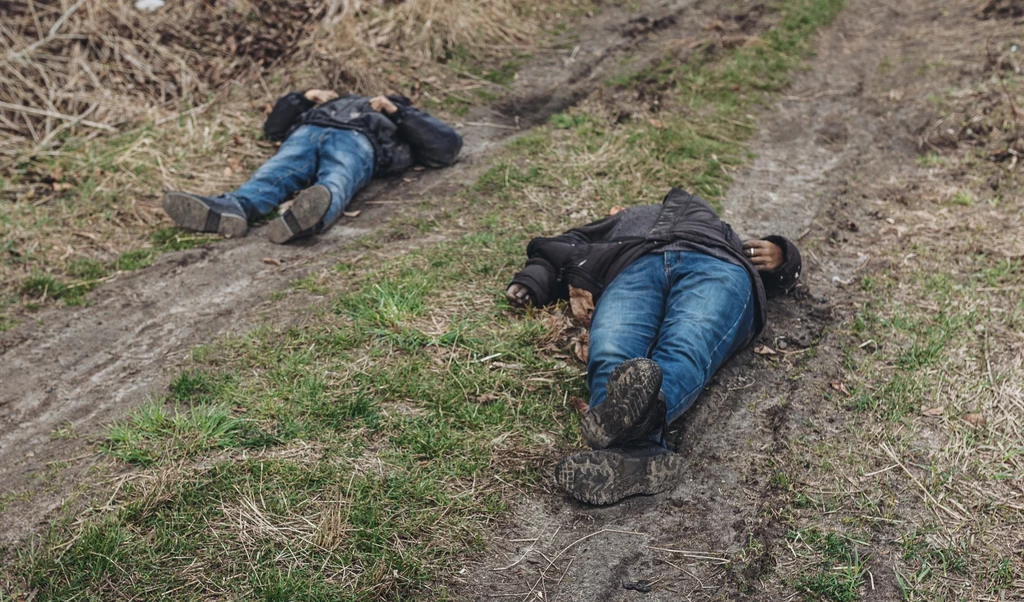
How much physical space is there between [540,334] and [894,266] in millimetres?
2513

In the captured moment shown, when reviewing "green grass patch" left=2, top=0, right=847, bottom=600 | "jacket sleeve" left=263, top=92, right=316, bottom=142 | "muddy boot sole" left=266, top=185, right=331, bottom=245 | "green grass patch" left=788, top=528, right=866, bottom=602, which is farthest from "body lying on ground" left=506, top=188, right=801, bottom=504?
"jacket sleeve" left=263, top=92, right=316, bottom=142

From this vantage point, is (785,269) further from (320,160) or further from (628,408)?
(320,160)

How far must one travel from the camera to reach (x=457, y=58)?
8570 mm

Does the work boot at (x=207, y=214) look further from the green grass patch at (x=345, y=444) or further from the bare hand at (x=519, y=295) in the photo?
the bare hand at (x=519, y=295)

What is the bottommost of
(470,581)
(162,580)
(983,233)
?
(983,233)

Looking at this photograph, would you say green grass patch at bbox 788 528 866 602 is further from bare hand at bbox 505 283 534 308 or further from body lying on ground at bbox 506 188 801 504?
bare hand at bbox 505 283 534 308

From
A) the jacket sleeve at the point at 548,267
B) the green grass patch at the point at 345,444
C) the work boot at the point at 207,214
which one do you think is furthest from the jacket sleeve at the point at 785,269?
the work boot at the point at 207,214

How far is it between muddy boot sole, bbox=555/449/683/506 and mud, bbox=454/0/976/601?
0.08m

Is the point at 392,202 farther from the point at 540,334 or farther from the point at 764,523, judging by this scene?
the point at 764,523

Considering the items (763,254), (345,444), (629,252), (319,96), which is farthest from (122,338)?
(763,254)

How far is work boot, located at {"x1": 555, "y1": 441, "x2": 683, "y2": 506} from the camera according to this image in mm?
3273

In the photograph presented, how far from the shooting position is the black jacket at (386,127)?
6.37 metres

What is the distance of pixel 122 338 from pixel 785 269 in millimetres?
3847

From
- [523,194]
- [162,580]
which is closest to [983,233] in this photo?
[523,194]
